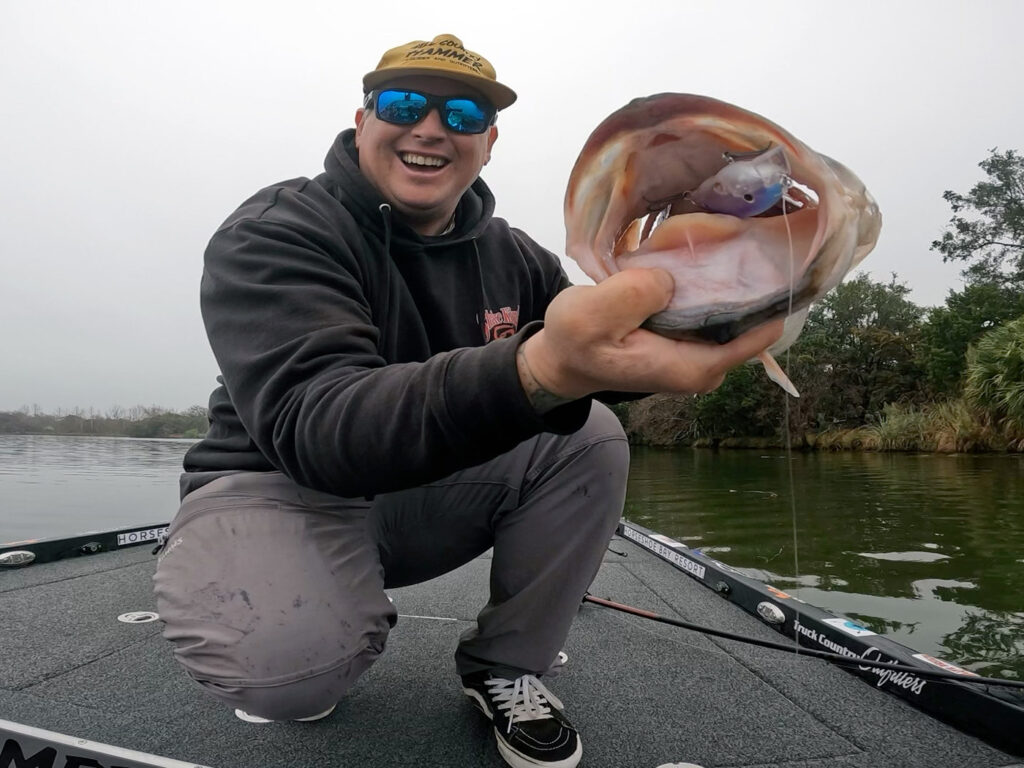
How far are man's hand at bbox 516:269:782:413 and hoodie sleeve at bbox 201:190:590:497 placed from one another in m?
0.07

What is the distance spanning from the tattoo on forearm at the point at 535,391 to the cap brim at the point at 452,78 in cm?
98

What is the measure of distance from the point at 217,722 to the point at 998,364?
55.2 feet

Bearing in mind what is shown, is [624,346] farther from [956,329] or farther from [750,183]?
[956,329]

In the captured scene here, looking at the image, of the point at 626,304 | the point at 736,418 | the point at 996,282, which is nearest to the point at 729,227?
the point at 626,304

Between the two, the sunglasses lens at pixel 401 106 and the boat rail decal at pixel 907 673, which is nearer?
the boat rail decal at pixel 907 673

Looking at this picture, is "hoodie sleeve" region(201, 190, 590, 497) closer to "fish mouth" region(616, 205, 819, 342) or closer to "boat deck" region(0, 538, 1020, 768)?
"fish mouth" region(616, 205, 819, 342)

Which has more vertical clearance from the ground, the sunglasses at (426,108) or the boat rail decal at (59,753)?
the sunglasses at (426,108)

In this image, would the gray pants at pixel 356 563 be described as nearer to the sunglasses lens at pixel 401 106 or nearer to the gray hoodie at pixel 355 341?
the gray hoodie at pixel 355 341

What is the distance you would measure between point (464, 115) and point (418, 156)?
6.1 inches

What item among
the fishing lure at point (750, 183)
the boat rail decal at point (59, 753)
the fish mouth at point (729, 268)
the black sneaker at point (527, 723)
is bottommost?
the black sneaker at point (527, 723)

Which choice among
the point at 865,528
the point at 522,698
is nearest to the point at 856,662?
the point at 522,698

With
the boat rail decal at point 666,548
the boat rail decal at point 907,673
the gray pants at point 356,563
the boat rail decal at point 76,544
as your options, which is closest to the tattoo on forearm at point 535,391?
the gray pants at point 356,563

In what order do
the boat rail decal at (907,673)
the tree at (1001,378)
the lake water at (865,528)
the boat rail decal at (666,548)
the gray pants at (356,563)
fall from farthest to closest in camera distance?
the tree at (1001,378), the lake water at (865,528), the boat rail decal at (666,548), the boat rail decal at (907,673), the gray pants at (356,563)

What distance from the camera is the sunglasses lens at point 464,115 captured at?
1.62 metres
